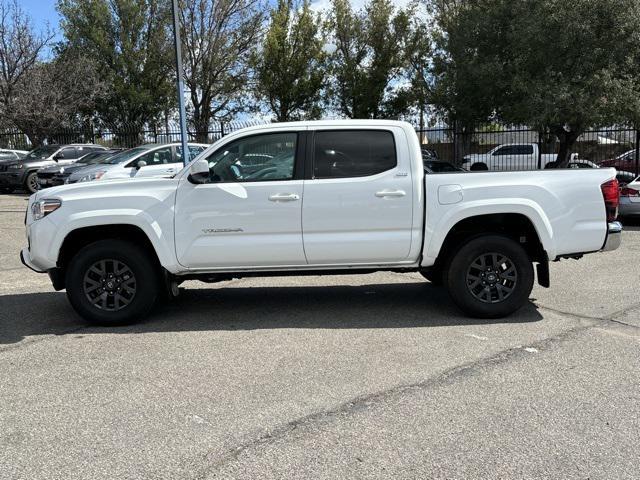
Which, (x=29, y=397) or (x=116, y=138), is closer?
(x=29, y=397)

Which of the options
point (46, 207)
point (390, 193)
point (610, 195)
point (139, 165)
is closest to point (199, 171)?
point (46, 207)

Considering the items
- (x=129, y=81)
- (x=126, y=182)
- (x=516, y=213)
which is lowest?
(x=516, y=213)

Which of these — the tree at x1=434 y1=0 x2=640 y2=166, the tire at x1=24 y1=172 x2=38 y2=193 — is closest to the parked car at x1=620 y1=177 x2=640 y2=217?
the tree at x1=434 y1=0 x2=640 y2=166

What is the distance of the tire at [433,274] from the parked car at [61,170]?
40.4 ft

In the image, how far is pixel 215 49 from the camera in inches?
1268

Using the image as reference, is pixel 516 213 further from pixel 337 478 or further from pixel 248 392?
pixel 337 478

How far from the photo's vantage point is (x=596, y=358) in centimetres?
497

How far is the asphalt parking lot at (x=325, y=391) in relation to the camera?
11.2ft

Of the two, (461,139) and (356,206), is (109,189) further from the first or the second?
(461,139)

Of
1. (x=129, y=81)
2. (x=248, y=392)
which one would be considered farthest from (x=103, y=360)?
(x=129, y=81)

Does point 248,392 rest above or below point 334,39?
below

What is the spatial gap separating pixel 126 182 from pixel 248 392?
2689mm

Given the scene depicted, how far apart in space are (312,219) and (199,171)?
1148 millimetres

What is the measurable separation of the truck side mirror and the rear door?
955 millimetres
